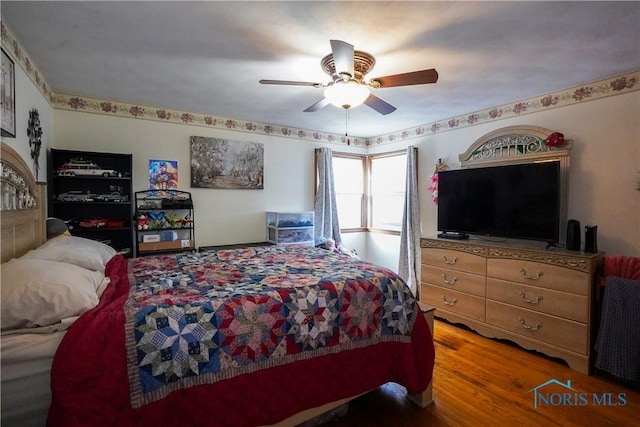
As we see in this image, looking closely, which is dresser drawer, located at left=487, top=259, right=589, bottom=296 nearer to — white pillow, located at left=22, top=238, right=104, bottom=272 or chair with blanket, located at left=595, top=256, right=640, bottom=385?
chair with blanket, located at left=595, top=256, right=640, bottom=385

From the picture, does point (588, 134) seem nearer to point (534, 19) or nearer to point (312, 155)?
point (534, 19)

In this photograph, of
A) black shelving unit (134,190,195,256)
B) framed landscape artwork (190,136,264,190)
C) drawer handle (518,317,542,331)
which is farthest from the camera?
framed landscape artwork (190,136,264,190)

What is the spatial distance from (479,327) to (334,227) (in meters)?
2.29

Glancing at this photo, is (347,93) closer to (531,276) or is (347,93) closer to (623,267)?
(531,276)

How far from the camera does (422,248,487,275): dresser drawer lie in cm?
312

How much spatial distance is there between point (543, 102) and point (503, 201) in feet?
3.47

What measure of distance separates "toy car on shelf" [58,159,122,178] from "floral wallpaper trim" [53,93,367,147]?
59 centimetres

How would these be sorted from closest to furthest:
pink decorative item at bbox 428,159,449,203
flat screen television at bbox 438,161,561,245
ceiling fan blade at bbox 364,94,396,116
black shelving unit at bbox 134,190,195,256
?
ceiling fan blade at bbox 364,94,396,116
flat screen television at bbox 438,161,561,245
black shelving unit at bbox 134,190,195,256
pink decorative item at bbox 428,159,449,203

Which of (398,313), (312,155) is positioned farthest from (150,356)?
(312,155)

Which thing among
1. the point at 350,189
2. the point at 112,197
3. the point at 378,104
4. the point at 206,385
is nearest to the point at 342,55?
the point at 378,104

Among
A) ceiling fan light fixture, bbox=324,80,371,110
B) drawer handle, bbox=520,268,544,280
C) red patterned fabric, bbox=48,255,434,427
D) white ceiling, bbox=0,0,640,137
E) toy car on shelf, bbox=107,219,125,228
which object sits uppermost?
white ceiling, bbox=0,0,640,137

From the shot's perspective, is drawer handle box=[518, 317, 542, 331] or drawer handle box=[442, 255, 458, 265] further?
drawer handle box=[442, 255, 458, 265]

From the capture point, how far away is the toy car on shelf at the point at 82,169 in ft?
9.68

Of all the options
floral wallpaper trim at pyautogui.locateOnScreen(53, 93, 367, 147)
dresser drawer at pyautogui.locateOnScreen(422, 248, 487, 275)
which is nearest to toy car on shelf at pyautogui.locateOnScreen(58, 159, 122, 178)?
floral wallpaper trim at pyautogui.locateOnScreen(53, 93, 367, 147)
